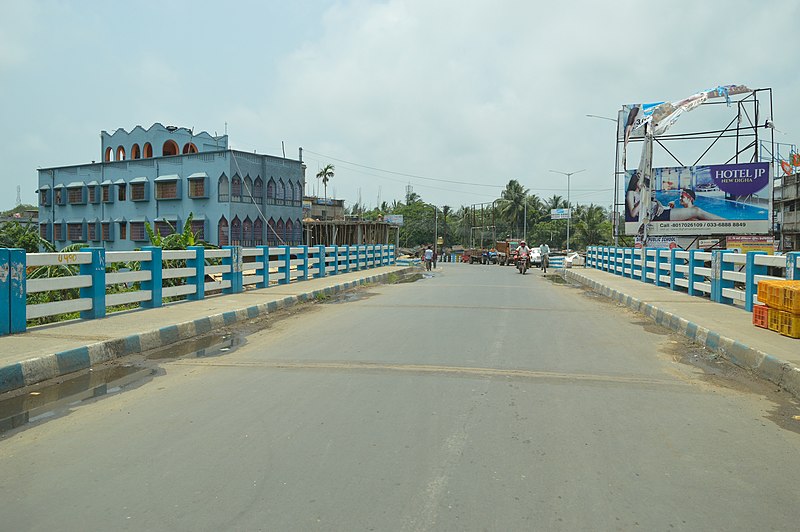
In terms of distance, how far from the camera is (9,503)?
373 centimetres

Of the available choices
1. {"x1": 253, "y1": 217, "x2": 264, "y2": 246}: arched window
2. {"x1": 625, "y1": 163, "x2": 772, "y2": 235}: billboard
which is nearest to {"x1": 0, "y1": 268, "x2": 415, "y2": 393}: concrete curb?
{"x1": 625, "y1": 163, "x2": 772, "y2": 235}: billboard

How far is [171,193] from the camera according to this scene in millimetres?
43719

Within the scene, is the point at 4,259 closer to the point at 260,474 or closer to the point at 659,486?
the point at 260,474

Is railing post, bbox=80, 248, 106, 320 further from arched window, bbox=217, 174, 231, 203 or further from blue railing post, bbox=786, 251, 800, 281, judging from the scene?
arched window, bbox=217, 174, 231, 203

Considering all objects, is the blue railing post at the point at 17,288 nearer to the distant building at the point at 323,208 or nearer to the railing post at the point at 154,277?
the railing post at the point at 154,277

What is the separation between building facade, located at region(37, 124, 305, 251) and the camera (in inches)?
1634

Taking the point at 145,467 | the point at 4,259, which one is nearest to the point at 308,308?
the point at 4,259

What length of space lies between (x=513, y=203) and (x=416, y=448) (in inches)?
3510

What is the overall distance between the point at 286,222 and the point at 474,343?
3839cm

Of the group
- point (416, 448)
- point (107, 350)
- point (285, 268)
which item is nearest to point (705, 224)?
point (285, 268)

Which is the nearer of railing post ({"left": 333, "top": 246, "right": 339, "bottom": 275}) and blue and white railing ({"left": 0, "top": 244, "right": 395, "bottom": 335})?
blue and white railing ({"left": 0, "top": 244, "right": 395, "bottom": 335})

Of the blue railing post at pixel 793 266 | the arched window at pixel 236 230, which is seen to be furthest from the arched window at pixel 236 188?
the blue railing post at pixel 793 266

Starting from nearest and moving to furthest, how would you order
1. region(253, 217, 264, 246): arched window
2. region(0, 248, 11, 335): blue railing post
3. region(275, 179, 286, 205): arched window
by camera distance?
1. region(0, 248, 11, 335): blue railing post
2. region(253, 217, 264, 246): arched window
3. region(275, 179, 286, 205): arched window

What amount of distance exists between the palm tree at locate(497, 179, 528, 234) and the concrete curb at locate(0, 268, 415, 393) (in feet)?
267
